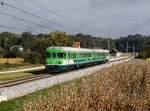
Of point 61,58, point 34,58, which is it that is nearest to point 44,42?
point 34,58

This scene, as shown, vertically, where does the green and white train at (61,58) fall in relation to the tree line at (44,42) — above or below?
below

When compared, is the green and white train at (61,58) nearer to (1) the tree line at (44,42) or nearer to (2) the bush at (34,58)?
(2) the bush at (34,58)

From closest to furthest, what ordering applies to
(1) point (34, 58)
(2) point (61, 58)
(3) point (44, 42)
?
(2) point (61, 58)
(1) point (34, 58)
(3) point (44, 42)

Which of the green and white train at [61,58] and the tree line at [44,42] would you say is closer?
the green and white train at [61,58]

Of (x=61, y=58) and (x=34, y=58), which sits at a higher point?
(x=61, y=58)

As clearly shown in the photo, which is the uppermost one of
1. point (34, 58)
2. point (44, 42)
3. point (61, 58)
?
point (44, 42)

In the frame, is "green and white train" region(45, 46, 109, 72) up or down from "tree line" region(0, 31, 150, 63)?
down

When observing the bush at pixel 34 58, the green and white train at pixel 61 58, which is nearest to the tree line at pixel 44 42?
the bush at pixel 34 58

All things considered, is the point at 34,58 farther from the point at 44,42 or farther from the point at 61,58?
the point at 61,58

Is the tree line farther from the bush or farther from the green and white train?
the green and white train

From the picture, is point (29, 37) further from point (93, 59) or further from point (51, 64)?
point (51, 64)

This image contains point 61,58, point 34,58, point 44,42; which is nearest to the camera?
point 61,58

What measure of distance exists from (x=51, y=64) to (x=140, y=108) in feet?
118

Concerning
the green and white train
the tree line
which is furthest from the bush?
the green and white train
